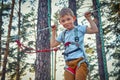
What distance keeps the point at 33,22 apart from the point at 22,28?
1.76m

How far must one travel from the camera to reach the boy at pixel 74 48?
332cm

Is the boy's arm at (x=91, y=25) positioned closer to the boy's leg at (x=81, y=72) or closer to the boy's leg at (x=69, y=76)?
the boy's leg at (x=81, y=72)

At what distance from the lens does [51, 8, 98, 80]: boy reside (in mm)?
3318

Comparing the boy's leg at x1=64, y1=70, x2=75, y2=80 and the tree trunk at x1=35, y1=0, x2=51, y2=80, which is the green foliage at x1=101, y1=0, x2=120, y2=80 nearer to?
the tree trunk at x1=35, y1=0, x2=51, y2=80

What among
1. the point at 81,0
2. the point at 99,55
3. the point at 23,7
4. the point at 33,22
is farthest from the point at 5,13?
the point at 99,55

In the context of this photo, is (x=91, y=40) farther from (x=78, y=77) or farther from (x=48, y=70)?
(x=78, y=77)

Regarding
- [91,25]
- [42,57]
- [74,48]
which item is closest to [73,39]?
[74,48]

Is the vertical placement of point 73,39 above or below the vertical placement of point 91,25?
below

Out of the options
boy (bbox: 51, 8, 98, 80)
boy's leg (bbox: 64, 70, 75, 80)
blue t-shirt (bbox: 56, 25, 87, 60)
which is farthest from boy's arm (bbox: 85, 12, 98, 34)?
boy's leg (bbox: 64, 70, 75, 80)

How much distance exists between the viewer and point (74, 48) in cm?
344

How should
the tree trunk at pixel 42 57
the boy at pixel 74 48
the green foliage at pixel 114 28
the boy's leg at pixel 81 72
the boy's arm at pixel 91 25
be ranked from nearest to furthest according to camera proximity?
the boy's leg at pixel 81 72 → the boy at pixel 74 48 → the boy's arm at pixel 91 25 → the tree trunk at pixel 42 57 → the green foliage at pixel 114 28

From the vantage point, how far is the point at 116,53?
43.1 ft

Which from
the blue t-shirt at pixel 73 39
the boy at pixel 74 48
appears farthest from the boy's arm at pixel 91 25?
the blue t-shirt at pixel 73 39

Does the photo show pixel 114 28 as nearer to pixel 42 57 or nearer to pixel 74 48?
pixel 42 57
